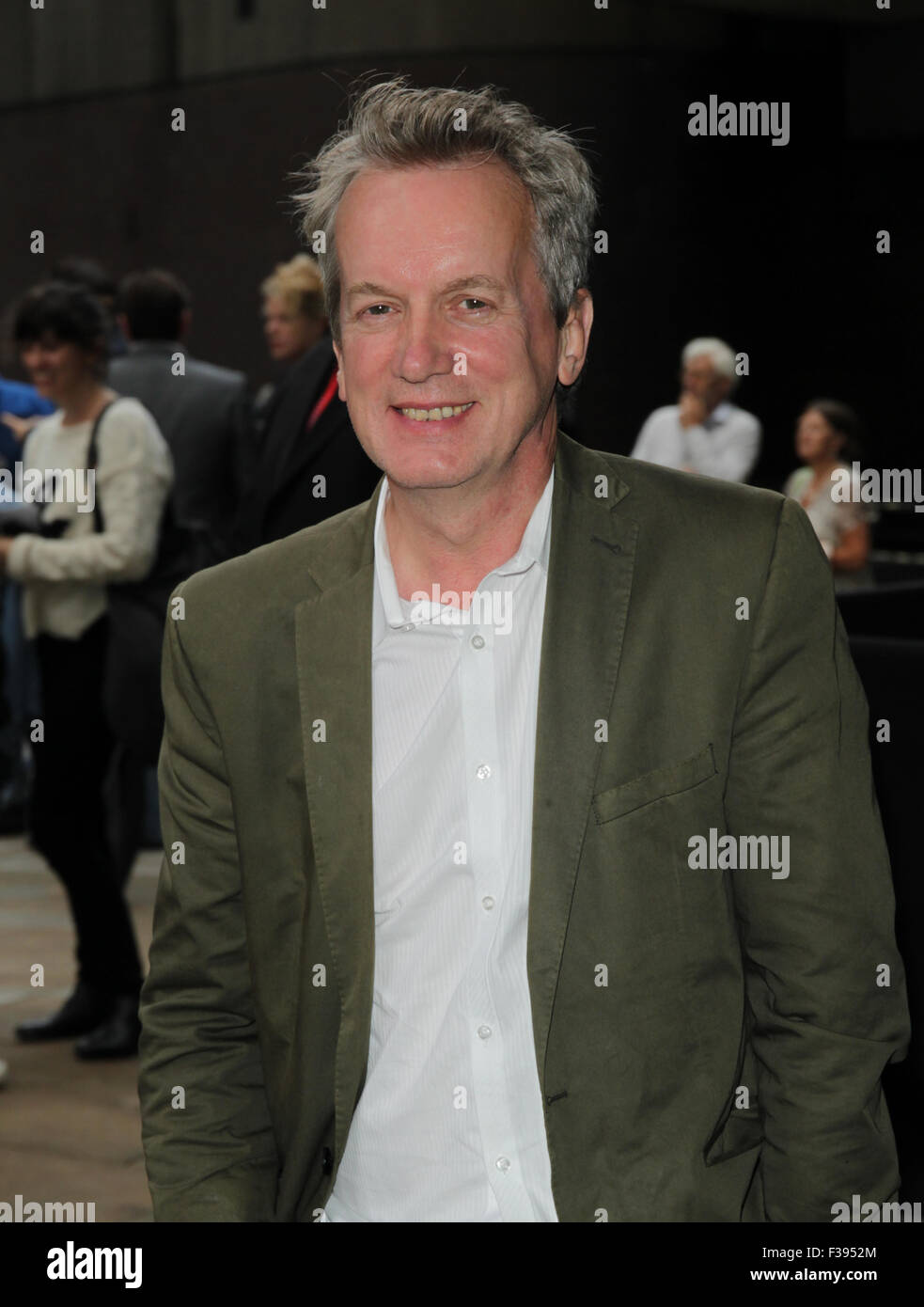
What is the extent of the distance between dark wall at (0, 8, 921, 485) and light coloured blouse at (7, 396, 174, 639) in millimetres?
7018

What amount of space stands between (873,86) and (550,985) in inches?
456

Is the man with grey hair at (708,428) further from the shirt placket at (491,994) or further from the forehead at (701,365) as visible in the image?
the shirt placket at (491,994)

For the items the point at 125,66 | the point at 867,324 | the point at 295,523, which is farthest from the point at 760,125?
the point at 295,523

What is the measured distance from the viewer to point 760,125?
12.5m

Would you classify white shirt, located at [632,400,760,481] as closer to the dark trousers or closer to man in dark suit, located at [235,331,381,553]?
the dark trousers

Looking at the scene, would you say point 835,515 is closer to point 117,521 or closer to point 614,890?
point 117,521

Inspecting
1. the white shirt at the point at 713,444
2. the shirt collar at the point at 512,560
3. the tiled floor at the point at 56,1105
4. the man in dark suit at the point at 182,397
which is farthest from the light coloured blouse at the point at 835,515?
the shirt collar at the point at 512,560

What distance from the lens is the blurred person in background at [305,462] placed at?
3615 millimetres

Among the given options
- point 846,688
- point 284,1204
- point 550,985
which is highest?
point 846,688

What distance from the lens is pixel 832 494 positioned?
22.0 feet

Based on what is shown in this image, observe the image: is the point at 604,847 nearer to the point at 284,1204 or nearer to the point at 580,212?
the point at 284,1204

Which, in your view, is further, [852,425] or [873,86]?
[873,86]

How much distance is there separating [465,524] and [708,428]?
633 centimetres

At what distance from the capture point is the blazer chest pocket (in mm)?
1591
